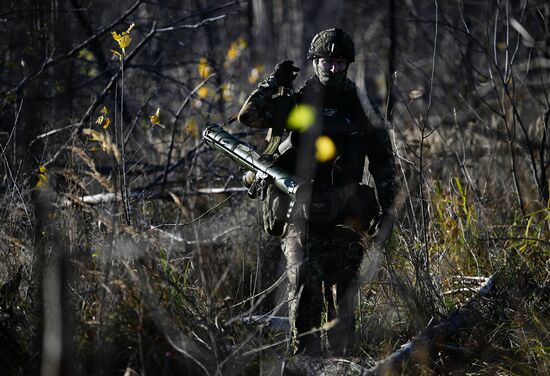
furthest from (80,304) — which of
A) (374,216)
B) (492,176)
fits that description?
(492,176)

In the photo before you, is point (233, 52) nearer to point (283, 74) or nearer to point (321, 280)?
point (283, 74)

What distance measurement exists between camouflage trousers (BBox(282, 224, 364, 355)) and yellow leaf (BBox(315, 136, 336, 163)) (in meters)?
0.36

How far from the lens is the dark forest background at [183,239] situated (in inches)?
144

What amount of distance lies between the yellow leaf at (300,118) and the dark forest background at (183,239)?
553mm

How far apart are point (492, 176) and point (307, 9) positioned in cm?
984

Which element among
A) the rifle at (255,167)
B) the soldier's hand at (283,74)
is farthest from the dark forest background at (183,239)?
the soldier's hand at (283,74)

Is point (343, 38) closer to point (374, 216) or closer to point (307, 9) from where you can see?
point (374, 216)

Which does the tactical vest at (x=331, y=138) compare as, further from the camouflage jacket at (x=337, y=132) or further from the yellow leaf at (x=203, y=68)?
the yellow leaf at (x=203, y=68)

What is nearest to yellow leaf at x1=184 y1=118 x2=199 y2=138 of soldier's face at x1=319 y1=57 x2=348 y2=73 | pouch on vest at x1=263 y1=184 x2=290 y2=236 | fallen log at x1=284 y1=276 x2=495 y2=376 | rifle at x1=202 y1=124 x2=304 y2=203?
rifle at x1=202 y1=124 x2=304 y2=203

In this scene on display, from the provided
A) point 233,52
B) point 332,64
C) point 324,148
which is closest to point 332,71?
point 332,64

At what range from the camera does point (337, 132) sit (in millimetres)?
4516

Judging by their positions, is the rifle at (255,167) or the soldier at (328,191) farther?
the soldier at (328,191)

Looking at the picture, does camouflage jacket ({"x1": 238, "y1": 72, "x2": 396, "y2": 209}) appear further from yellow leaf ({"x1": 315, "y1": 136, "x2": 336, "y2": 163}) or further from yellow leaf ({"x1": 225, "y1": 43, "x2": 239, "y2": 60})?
yellow leaf ({"x1": 225, "y1": 43, "x2": 239, "y2": 60})

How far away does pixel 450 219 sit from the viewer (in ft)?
18.4
